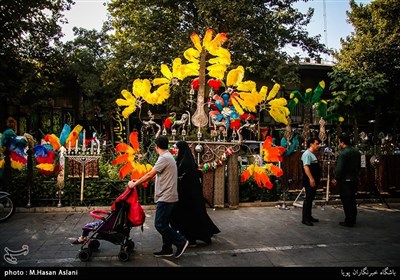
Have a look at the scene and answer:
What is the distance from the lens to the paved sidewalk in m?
4.96

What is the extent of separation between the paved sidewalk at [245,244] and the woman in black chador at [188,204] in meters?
0.31

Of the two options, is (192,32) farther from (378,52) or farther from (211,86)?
(378,52)

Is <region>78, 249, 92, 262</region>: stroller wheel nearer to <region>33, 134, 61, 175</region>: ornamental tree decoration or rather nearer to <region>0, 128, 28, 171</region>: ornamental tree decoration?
<region>33, 134, 61, 175</region>: ornamental tree decoration

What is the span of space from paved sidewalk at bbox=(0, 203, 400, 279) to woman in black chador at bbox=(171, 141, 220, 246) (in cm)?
31

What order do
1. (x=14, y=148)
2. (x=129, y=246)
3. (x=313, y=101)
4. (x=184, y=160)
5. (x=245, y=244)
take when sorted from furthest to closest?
(x=313, y=101) → (x=14, y=148) → (x=245, y=244) → (x=184, y=160) → (x=129, y=246)

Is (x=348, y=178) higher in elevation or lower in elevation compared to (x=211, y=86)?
lower

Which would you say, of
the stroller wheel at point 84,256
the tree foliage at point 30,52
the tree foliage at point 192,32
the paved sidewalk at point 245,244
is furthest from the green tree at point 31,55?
the stroller wheel at point 84,256

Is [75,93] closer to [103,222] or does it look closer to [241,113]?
[241,113]

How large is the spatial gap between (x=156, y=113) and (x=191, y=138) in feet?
45.3

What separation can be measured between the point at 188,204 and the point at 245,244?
1254 mm

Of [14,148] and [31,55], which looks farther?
[31,55]

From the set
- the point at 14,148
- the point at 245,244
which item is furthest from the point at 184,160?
the point at 14,148

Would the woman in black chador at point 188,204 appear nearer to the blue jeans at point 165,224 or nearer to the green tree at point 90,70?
the blue jeans at point 165,224

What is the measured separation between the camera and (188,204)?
18.7 ft
